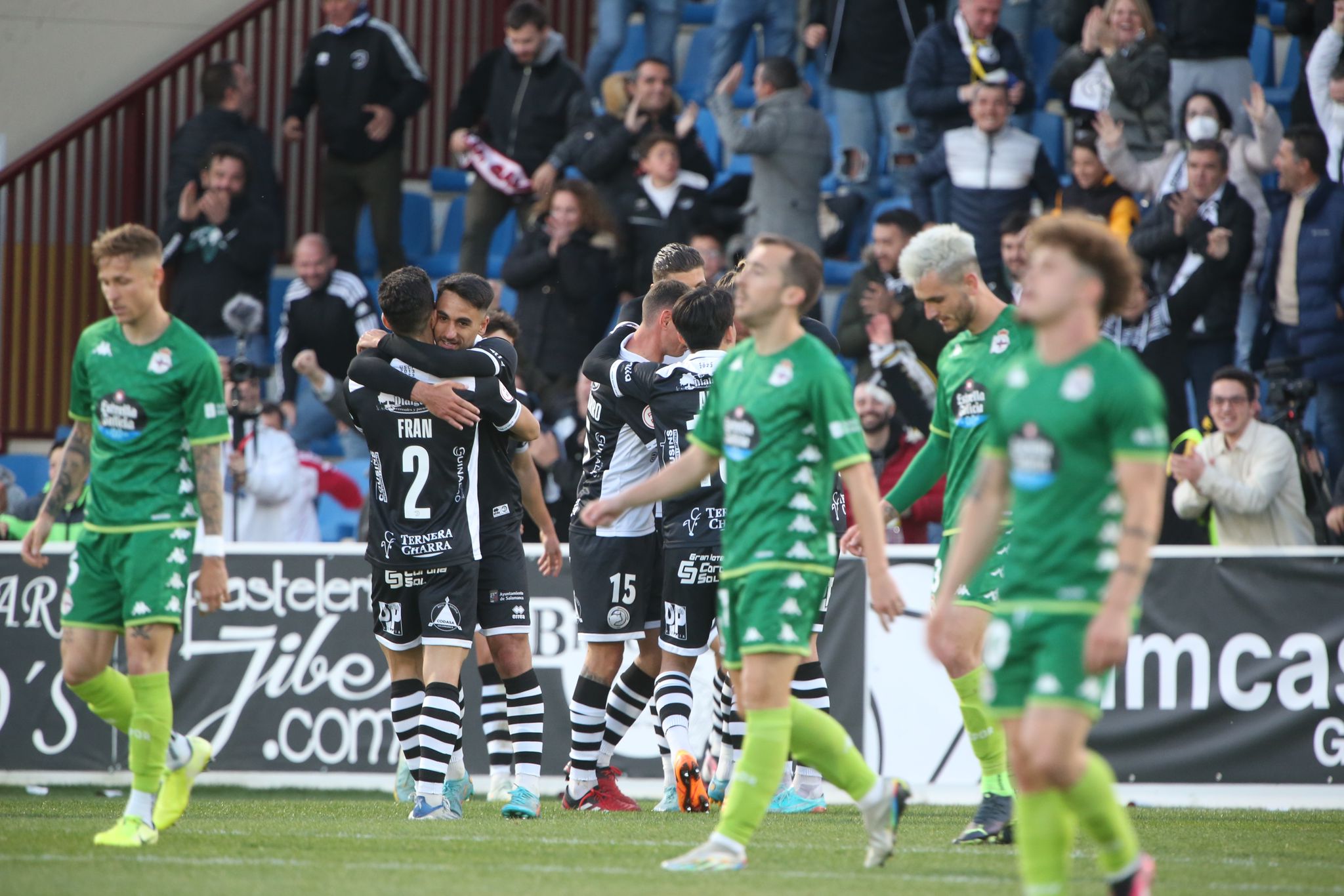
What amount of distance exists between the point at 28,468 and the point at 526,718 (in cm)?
842

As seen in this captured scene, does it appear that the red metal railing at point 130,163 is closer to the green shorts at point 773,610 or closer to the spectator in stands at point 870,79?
the spectator in stands at point 870,79

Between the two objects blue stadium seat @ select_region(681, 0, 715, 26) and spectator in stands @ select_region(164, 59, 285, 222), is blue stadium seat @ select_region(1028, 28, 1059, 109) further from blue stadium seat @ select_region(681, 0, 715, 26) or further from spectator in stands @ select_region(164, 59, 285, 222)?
spectator in stands @ select_region(164, 59, 285, 222)

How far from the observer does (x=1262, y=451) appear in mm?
9961

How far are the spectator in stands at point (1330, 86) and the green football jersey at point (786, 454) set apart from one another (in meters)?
7.24

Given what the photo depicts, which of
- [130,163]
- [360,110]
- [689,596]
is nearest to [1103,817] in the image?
[689,596]

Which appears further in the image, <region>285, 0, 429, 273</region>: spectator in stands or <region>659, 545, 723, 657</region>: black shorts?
<region>285, 0, 429, 273</region>: spectator in stands

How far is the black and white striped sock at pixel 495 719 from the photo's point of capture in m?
8.75

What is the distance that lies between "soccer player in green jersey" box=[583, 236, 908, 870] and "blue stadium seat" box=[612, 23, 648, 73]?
35.4 feet

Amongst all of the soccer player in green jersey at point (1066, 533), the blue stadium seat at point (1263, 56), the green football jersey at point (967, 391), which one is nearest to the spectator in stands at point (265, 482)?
the green football jersey at point (967, 391)

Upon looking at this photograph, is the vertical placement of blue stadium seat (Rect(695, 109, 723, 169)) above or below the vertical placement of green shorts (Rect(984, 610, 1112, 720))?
above

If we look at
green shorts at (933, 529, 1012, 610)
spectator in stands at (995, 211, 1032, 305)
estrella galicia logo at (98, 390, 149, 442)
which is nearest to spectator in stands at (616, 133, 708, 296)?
spectator in stands at (995, 211, 1032, 305)

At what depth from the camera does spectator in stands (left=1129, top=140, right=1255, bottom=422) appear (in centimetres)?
1141

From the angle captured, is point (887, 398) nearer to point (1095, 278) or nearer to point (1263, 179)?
point (1263, 179)

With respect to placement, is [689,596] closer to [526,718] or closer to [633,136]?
[526,718]
